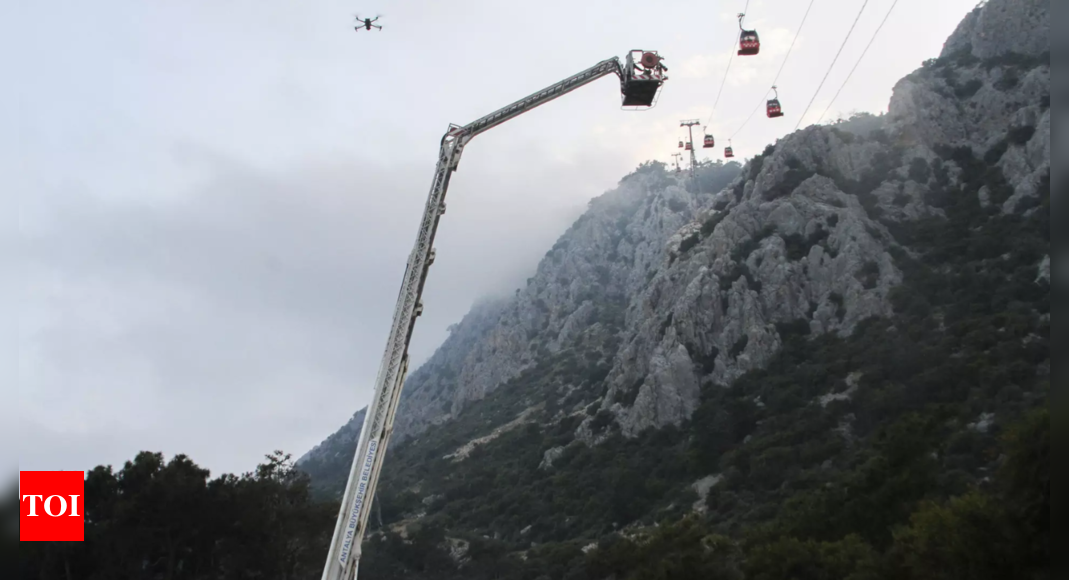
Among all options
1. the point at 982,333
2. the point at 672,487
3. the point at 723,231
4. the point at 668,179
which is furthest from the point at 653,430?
the point at 668,179

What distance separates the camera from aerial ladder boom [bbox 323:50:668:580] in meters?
14.0

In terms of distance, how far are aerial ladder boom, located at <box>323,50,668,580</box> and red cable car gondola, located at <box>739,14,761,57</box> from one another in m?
14.8

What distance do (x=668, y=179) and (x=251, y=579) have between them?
534 feet

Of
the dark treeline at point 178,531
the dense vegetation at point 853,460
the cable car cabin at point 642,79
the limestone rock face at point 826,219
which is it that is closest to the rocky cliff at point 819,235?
the limestone rock face at point 826,219

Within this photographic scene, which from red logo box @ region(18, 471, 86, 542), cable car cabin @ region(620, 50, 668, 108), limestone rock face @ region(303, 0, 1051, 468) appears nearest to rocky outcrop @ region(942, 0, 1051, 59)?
limestone rock face @ region(303, 0, 1051, 468)

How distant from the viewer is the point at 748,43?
2895 centimetres

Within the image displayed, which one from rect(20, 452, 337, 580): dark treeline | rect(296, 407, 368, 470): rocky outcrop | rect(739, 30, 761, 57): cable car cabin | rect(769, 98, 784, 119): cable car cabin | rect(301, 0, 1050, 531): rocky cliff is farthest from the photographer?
rect(296, 407, 368, 470): rocky outcrop

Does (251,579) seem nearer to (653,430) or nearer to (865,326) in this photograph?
(653,430)

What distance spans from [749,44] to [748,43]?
89 millimetres

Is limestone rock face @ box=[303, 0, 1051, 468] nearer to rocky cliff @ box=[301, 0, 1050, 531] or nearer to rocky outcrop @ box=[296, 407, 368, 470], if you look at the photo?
rocky cliff @ box=[301, 0, 1050, 531]

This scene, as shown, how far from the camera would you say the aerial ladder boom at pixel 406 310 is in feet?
45.9

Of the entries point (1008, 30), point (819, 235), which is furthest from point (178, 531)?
point (1008, 30)

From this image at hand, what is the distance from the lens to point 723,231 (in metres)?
88.5

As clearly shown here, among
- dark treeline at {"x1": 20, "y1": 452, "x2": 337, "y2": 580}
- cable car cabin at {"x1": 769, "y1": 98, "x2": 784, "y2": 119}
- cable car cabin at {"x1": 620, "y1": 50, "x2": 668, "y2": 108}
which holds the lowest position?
dark treeline at {"x1": 20, "y1": 452, "x2": 337, "y2": 580}
